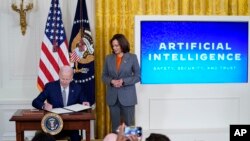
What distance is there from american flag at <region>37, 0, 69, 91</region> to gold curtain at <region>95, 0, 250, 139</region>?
54 cm

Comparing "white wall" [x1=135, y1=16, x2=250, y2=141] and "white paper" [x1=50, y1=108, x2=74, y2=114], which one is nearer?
"white paper" [x1=50, y1=108, x2=74, y2=114]

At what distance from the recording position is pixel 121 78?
5.55 meters

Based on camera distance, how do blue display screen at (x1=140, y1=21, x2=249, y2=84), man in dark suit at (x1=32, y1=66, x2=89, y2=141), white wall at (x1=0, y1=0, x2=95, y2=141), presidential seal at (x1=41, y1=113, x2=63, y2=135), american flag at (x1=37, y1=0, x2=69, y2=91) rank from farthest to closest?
1. blue display screen at (x1=140, y1=21, x2=249, y2=84)
2. white wall at (x1=0, y1=0, x2=95, y2=141)
3. american flag at (x1=37, y1=0, x2=69, y2=91)
4. man in dark suit at (x1=32, y1=66, x2=89, y2=141)
5. presidential seal at (x1=41, y1=113, x2=63, y2=135)

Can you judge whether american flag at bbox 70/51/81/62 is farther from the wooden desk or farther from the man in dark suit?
the wooden desk

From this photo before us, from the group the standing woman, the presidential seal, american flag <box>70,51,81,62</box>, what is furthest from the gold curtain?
the presidential seal

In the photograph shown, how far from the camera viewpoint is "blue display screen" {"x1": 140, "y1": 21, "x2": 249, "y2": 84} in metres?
6.43

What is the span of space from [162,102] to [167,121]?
31cm

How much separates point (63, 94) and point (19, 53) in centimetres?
204

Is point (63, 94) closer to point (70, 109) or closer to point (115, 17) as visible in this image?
point (70, 109)

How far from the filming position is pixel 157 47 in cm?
645

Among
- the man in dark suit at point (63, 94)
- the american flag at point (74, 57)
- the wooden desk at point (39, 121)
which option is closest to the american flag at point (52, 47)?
the american flag at point (74, 57)

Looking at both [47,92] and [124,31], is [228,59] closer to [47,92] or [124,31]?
[124,31]

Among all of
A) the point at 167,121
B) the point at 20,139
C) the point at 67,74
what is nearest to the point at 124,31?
the point at 167,121

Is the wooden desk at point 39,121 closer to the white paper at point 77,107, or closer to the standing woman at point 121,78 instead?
the white paper at point 77,107
